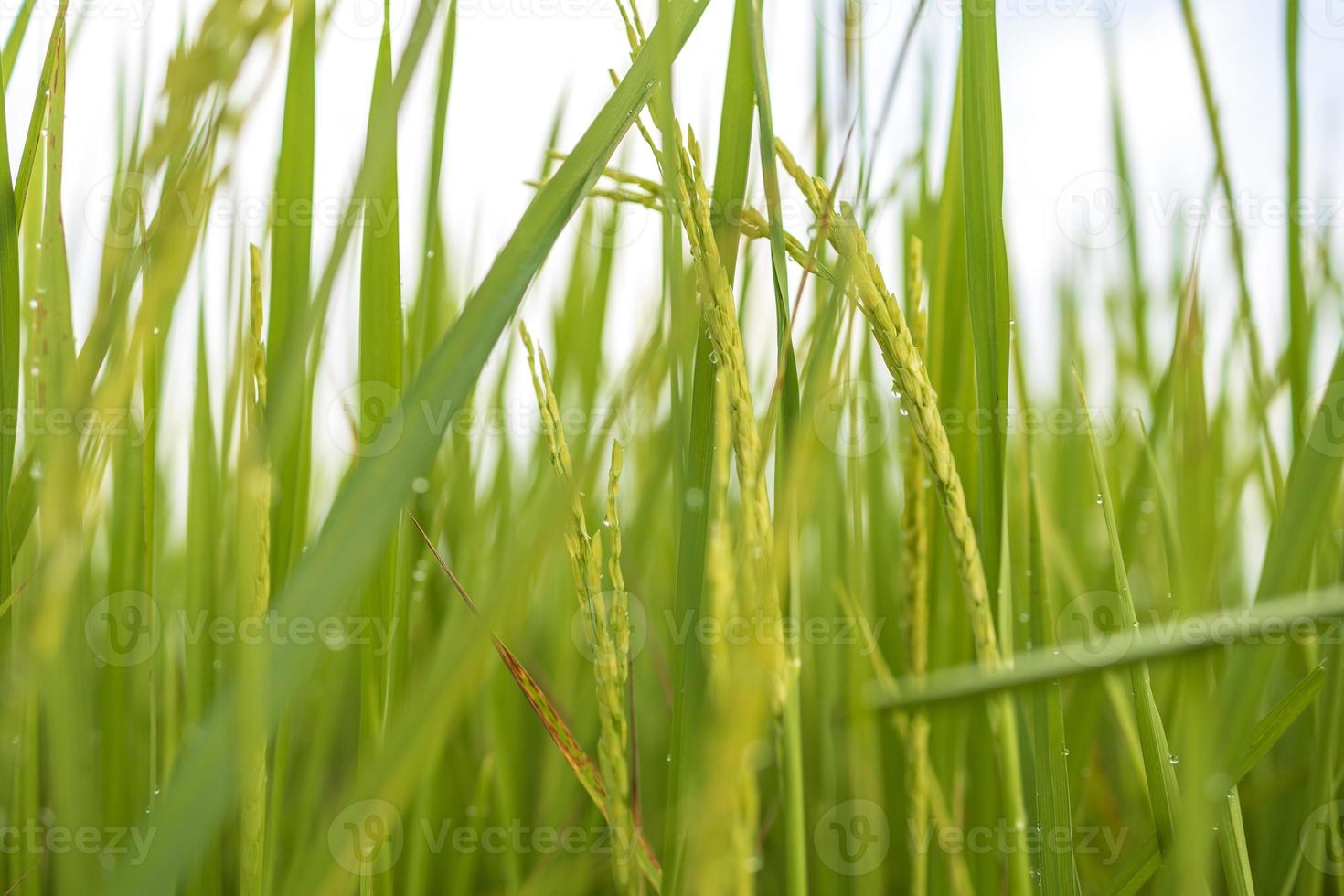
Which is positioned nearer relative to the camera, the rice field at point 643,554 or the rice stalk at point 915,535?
the rice field at point 643,554

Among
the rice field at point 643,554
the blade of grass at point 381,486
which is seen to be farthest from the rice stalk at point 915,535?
the blade of grass at point 381,486

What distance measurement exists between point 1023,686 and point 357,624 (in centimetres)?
50

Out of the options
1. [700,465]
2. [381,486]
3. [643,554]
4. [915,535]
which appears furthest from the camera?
[643,554]

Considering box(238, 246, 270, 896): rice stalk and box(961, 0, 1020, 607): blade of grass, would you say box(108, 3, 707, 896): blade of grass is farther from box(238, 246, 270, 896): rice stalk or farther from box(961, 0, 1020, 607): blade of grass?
box(961, 0, 1020, 607): blade of grass

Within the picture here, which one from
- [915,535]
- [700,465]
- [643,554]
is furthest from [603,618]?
[643,554]

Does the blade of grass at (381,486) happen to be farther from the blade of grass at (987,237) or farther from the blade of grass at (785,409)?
the blade of grass at (987,237)

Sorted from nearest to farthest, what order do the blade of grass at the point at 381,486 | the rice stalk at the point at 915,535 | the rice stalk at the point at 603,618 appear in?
the blade of grass at the point at 381,486
the rice stalk at the point at 603,618
the rice stalk at the point at 915,535

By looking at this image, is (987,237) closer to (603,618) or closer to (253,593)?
(603,618)

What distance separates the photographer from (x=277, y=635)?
0.34 metres

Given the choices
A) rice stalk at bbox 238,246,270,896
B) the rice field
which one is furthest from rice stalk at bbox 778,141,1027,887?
rice stalk at bbox 238,246,270,896

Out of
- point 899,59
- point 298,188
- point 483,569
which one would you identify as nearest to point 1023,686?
point 899,59

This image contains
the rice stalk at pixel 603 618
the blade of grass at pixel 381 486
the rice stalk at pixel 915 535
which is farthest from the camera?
the rice stalk at pixel 915 535

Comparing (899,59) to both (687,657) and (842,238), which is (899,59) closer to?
(842,238)

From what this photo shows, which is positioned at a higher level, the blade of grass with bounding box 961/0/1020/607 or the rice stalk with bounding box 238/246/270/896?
the blade of grass with bounding box 961/0/1020/607
